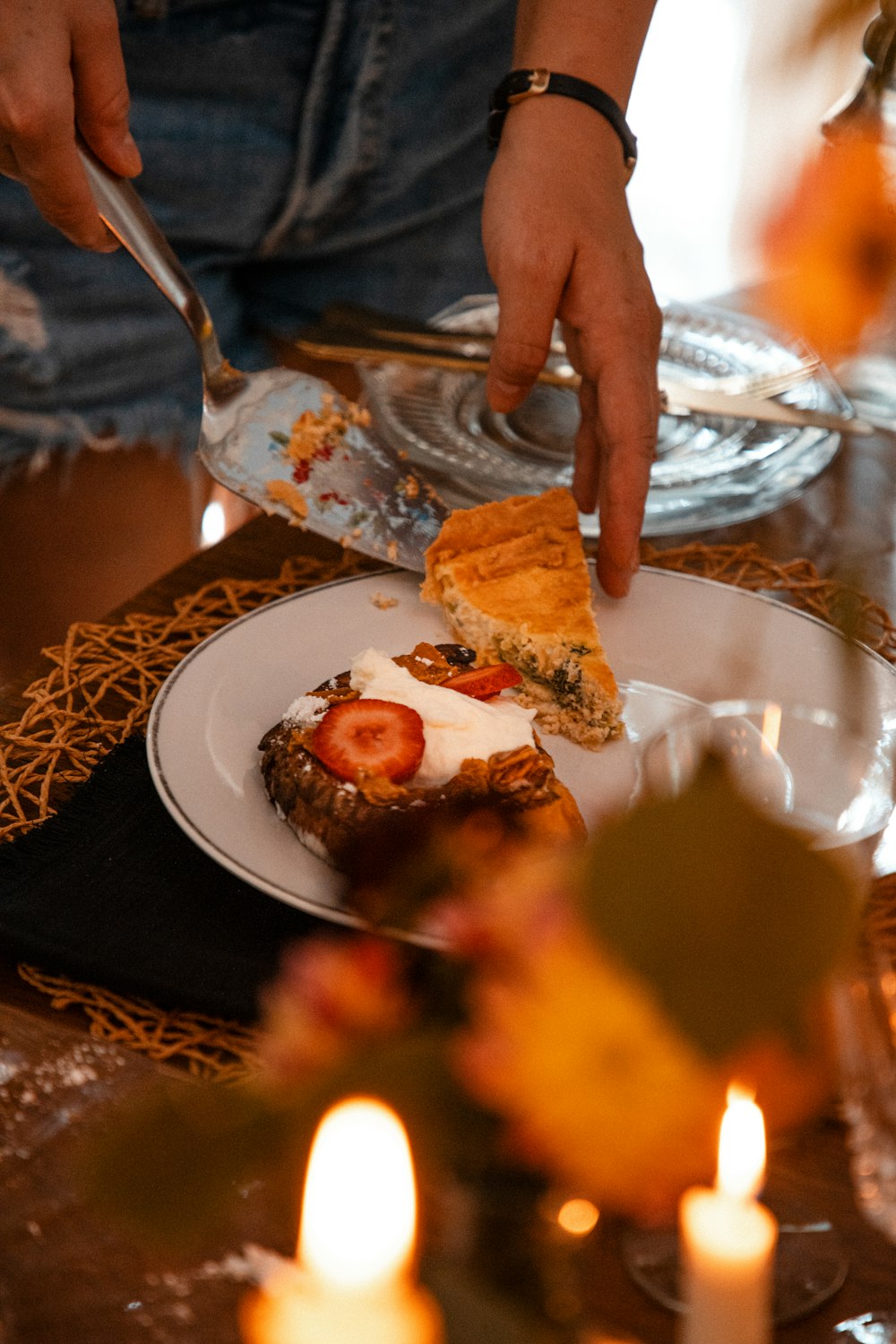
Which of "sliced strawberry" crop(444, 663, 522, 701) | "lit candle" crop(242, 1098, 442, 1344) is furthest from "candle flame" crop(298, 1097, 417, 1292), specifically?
"sliced strawberry" crop(444, 663, 522, 701)

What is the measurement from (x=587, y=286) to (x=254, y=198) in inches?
34.8

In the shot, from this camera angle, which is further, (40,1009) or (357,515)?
(357,515)

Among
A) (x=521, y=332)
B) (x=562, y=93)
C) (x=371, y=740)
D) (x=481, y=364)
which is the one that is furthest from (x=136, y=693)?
(x=562, y=93)

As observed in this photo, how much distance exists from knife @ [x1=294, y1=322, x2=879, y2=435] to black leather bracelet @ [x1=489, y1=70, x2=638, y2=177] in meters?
0.29

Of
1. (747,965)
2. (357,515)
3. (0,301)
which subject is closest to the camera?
(747,965)

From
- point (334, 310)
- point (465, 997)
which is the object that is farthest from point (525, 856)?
point (334, 310)

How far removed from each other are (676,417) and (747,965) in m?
1.44

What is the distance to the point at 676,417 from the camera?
1.61m

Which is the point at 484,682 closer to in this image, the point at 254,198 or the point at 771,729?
the point at 771,729

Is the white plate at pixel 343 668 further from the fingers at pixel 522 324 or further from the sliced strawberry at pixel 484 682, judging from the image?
the fingers at pixel 522 324

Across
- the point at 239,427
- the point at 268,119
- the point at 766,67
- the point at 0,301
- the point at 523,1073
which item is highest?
the point at 766,67

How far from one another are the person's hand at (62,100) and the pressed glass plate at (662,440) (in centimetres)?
45

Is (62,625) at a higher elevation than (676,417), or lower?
lower

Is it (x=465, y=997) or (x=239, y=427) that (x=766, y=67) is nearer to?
(x=465, y=997)
